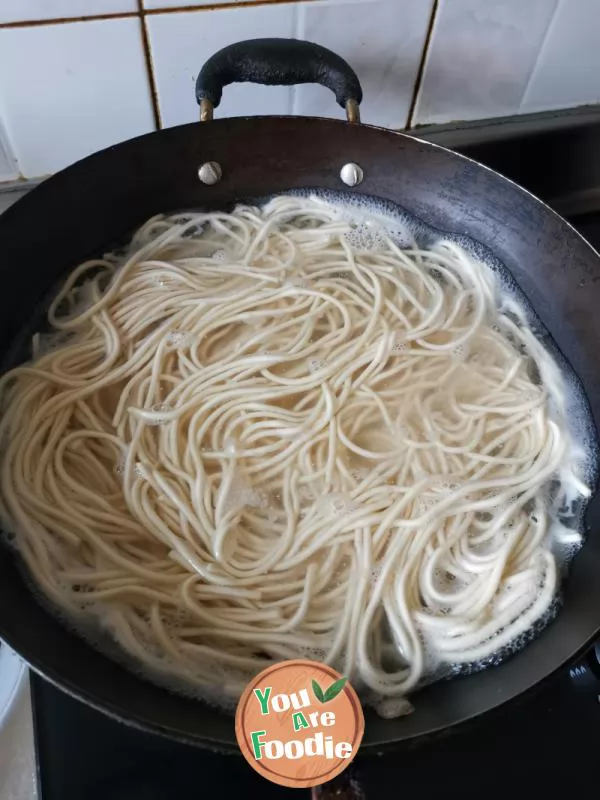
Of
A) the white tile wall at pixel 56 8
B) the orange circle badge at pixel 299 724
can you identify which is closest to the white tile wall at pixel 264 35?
the white tile wall at pixel 56 8

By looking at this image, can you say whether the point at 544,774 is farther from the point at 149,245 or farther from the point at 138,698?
the point at 149,245

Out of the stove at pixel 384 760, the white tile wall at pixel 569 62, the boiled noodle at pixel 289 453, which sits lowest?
the stove at pixel 384 760

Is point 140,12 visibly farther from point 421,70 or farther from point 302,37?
point 421,70

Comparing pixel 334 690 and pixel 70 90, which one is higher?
pixel 70 90

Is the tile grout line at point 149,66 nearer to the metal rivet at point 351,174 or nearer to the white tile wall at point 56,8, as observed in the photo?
the white tile wall at point 56,8

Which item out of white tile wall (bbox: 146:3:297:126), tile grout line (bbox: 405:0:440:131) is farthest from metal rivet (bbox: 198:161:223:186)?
tile grout line (bbox: 405:0:440:131)

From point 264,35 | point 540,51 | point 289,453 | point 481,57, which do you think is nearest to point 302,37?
point 264,35

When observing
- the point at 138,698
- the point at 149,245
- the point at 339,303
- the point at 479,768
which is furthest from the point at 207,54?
the point at 479,768
